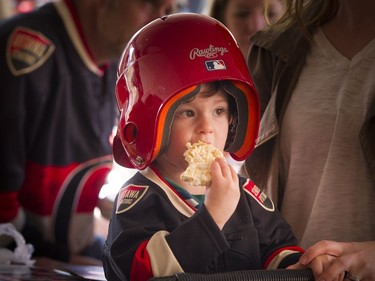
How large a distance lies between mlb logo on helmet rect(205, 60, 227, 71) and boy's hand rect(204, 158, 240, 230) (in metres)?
0.15

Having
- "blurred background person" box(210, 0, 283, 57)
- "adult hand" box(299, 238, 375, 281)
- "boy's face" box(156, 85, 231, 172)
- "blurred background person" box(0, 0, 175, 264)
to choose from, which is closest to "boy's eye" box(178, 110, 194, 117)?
"boy's face" box(156, 85, 231, 172)

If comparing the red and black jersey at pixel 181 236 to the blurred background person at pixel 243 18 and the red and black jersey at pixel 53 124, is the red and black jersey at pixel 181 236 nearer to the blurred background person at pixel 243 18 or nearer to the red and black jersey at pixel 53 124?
the red and black jersey at pixel 53 124

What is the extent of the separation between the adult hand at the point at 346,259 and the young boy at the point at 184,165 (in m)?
0.07

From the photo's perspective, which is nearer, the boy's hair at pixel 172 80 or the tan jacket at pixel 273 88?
the boy's hair at pixel 172 80

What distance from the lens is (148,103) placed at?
124 cm

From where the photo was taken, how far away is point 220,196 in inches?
46.3

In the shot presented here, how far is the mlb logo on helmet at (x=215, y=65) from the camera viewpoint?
1.24m

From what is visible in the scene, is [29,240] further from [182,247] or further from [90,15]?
[182,247]

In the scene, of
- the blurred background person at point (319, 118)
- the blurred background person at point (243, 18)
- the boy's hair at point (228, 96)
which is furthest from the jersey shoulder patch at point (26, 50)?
the boy's hair at point (228, 96)

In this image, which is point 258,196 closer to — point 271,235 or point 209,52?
point 271,235

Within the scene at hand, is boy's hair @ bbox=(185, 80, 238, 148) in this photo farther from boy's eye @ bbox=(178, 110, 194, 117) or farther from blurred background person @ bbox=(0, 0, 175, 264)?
blurred background person @ bbox=(0, 0, 175, 264)

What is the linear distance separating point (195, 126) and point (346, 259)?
309 millimetres

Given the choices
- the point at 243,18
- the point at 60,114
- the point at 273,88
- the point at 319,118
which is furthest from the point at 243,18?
the point at 319,118

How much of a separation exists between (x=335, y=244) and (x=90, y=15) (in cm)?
151
